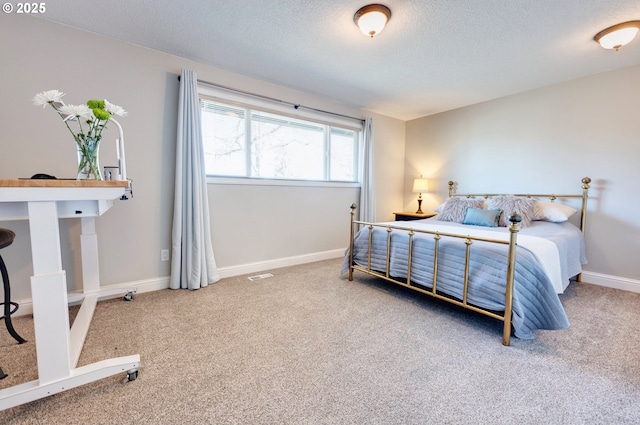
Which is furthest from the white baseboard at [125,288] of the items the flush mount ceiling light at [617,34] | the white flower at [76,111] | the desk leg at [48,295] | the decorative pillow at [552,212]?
the flush mount ceiling light at [617,34]

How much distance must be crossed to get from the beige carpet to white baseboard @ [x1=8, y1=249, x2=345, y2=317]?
13cm

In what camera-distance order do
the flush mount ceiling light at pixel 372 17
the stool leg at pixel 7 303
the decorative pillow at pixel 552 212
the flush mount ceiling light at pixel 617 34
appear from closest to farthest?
the stool leg at pixel 7 303
the flush mount ceiling light at pixel 372 17
the flush mount ceiling light at pixel 617 34
the decorative pillow at pixel 552 212

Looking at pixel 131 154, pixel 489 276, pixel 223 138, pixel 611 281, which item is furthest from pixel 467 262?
pixel 131 154

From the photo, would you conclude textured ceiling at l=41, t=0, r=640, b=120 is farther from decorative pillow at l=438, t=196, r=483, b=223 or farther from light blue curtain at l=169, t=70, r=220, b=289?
decorative pillow at l=438, t=196, r=483, b=223

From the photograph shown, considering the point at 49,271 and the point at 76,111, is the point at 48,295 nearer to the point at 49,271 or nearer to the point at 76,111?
the point at 49,271

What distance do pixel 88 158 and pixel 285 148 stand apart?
2.25m

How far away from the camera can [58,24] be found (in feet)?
7.11

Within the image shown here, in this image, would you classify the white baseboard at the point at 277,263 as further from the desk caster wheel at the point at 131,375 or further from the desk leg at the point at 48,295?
the desk leg at the point at 48,295

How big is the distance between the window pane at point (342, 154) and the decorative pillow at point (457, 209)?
1.43 m

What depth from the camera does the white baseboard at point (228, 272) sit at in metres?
2.11

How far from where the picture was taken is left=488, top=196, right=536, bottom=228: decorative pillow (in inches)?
113

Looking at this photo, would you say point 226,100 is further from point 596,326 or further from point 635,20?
point 596,326

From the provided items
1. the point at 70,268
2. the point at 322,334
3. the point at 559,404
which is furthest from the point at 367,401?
the point at 70,268

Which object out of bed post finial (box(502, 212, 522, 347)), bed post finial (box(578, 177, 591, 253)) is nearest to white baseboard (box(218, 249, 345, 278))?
bed post finial (box(502, 212, 522, 347))
